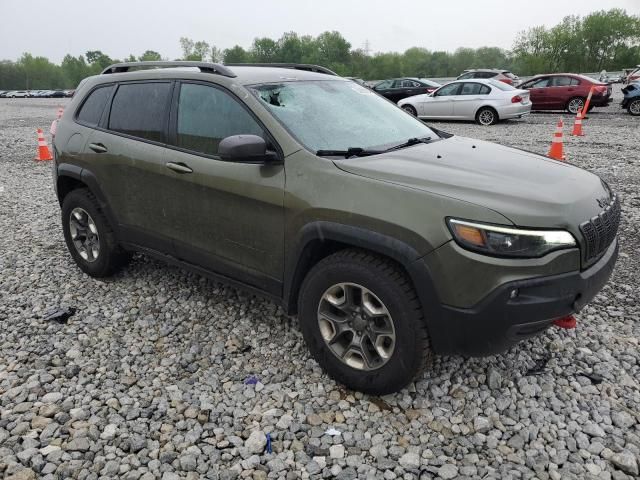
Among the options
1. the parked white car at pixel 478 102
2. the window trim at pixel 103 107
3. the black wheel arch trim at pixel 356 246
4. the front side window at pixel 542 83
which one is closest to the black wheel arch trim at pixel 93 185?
the window trim at pixel 103 107

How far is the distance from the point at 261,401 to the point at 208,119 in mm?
1897

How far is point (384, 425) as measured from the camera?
2830 millimetres

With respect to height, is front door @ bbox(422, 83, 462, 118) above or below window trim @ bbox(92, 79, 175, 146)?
below

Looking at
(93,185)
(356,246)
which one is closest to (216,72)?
(93,185)

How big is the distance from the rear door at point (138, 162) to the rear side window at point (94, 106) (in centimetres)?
11

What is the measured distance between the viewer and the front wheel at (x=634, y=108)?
16.9 meters

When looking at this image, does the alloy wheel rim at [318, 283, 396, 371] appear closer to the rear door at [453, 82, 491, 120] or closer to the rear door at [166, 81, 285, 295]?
the rear door at [166, 81, 285, 295]

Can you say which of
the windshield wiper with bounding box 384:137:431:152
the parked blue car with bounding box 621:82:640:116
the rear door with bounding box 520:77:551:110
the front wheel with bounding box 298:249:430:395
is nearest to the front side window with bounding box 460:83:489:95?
the rear door with bounding box 520:77:551:110

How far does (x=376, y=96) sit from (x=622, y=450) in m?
2.94

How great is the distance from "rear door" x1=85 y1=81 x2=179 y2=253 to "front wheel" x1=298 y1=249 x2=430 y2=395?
4.55ft

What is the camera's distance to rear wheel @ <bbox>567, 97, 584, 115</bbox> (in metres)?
18.1

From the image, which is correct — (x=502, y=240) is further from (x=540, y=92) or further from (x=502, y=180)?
(x=540, y=92)

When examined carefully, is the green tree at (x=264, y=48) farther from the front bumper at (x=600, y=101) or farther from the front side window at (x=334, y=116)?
the front side window at (x=334, y=116)

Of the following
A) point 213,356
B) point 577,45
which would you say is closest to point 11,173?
point 213,356
